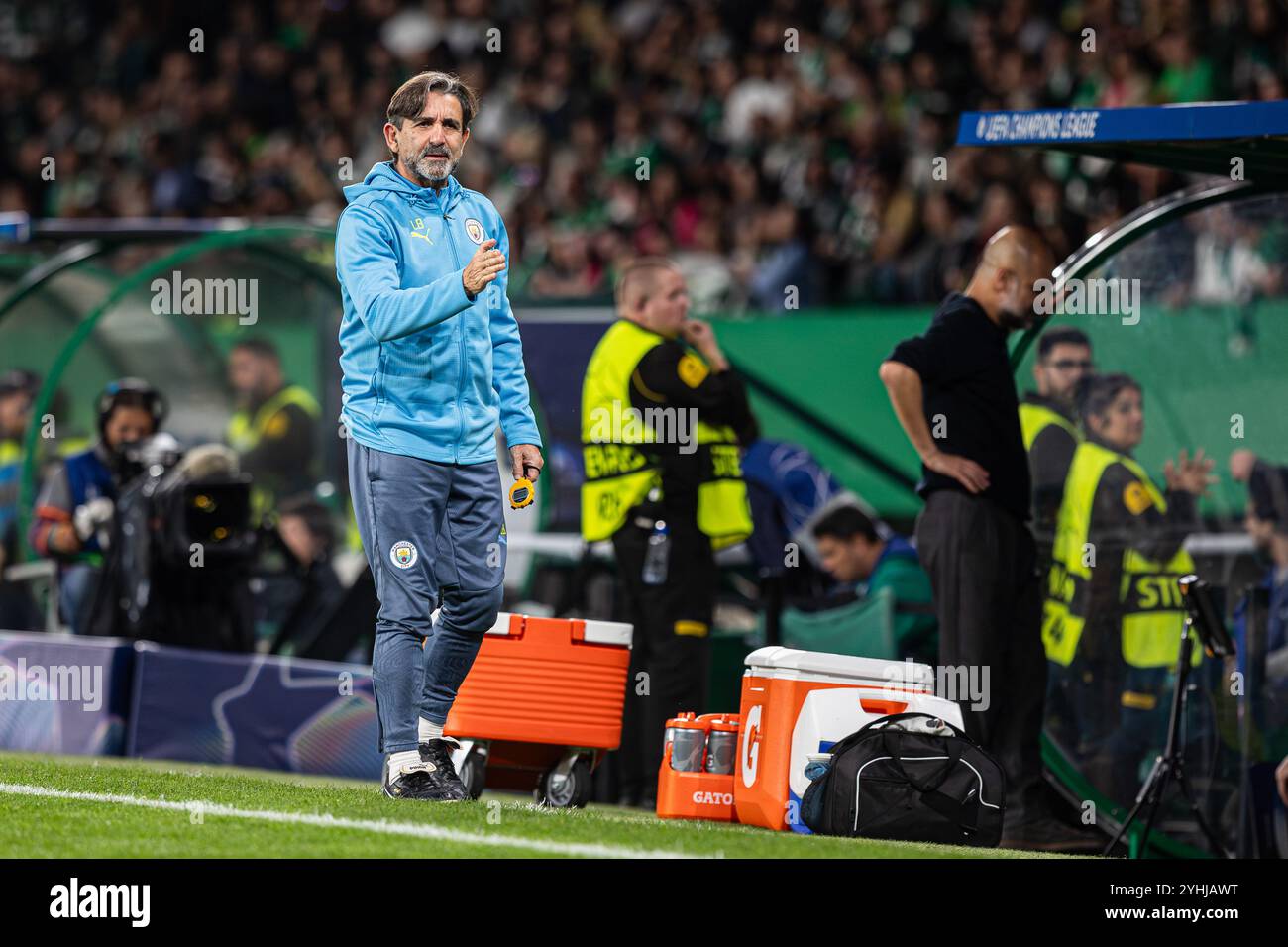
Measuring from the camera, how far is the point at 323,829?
5488 mm

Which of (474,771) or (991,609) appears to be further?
(991,609)

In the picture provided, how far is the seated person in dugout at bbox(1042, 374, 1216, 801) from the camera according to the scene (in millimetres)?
8992

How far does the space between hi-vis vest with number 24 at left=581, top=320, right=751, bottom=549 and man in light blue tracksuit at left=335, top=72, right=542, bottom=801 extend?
2.46 m

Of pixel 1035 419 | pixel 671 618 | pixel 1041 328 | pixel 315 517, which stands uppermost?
pixel 1041 328

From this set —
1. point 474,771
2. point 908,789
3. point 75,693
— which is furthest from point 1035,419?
point 75,693

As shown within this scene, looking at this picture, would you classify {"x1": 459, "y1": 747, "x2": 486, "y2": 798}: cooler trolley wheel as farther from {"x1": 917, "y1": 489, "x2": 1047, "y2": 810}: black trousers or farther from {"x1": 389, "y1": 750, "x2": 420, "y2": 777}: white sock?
{"x1": 917, "y1": 489, "x2": 1047, "y2": 810}: black trousers

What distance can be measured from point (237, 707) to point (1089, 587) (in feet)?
13.8

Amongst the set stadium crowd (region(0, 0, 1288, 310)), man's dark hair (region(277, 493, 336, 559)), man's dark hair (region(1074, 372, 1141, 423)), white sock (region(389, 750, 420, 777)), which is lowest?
white sock (region(389, 750, 420, 777))

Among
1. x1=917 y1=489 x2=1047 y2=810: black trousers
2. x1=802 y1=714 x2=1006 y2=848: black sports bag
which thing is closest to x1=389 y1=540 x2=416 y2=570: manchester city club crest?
x1=802 y1=714 x2=1006 y2=848: black sports bag

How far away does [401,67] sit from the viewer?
60.2ft

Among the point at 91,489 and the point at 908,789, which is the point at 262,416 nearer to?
the point at 91,489

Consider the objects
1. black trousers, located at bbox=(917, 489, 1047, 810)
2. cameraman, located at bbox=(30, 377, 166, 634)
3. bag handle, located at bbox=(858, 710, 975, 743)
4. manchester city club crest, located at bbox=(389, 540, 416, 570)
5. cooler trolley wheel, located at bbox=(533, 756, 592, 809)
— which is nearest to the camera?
manchester city club crest, located at bbox=(389, 540, 416, 570)
